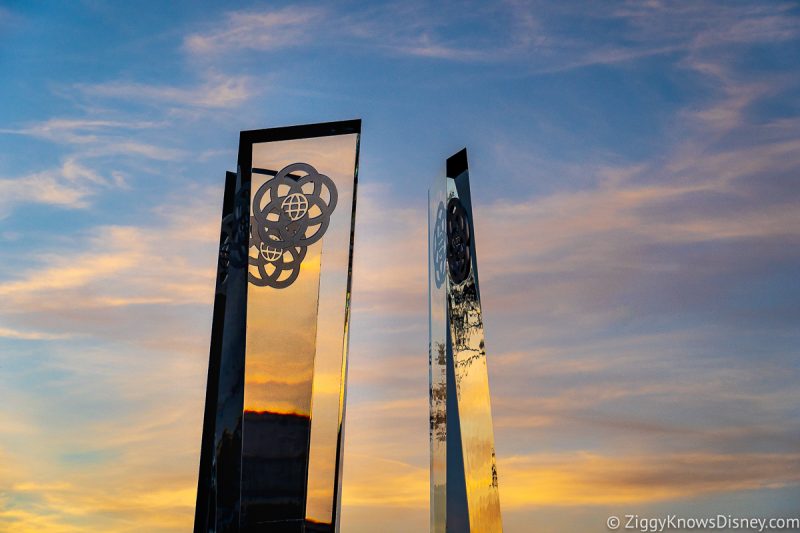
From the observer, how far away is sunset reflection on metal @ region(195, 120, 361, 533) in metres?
6.10

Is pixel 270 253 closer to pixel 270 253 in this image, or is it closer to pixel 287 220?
pixel 270 253

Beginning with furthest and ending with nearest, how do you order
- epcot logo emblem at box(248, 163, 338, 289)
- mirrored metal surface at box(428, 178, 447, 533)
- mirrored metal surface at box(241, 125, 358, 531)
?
mirrored metal surface at box(428, 178, 447, 533) < epcot logo emblem at box(248, 163, 338, 289) < mirrored metal surface at box(241, 125, 358, 531)

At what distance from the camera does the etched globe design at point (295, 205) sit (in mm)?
6543

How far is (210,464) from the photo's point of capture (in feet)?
22.1

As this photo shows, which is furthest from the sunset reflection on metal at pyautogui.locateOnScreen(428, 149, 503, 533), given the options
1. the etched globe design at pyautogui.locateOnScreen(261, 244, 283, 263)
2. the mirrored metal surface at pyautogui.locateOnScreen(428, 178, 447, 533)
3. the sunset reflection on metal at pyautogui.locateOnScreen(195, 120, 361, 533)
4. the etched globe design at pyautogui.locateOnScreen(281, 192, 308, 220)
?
the etched globe design at pyautogui.locateOnScreen(261, 244, 283, 263)

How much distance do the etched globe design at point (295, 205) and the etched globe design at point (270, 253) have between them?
275 mm

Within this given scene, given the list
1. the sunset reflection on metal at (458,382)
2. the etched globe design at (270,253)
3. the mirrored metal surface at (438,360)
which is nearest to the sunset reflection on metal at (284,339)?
the etched globe design at (270,253)

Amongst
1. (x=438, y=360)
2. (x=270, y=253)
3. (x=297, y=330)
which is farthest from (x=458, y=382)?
(x=270, y=253)

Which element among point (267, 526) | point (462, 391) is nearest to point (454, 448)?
point (462, 391)

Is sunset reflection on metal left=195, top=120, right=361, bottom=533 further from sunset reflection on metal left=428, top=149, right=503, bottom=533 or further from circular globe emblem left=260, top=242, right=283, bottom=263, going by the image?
sunset reflection on metal left=428, top=149, right=503, bottom=533

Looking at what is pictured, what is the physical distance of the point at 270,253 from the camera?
6590 millimetres

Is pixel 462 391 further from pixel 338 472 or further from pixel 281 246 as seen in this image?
pixel 281 246

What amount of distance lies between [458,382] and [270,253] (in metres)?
1.72

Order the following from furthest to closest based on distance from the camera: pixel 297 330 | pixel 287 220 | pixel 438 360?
pixel 438 360 < pixel 287 220 < pixel 297 330
